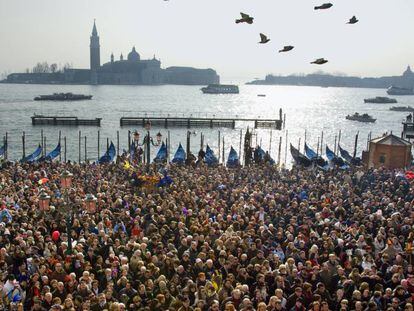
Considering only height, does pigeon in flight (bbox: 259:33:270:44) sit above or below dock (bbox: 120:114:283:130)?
above

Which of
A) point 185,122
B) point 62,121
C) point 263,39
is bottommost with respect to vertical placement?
point 62,121

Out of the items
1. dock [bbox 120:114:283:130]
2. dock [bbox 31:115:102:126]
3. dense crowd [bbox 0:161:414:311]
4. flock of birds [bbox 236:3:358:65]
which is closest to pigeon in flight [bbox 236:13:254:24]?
flock of birds [bbox 236:3:358:65]

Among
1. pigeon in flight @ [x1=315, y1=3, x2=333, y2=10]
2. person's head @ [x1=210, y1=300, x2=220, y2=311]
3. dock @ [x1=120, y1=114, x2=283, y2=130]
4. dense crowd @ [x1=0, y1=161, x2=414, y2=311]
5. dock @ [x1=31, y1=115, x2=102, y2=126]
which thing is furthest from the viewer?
dock @ [x1=120, y1=114, x2=283, y2=130]

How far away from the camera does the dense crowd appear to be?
8.80m

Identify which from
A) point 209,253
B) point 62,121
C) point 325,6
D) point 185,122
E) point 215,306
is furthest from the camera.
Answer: point 185,122

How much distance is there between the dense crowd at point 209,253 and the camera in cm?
880

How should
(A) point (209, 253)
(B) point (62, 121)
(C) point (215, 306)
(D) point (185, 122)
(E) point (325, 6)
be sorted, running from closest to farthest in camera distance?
(C) point (215, 306) → (A) point (209, 253) → (E) point (325, 6) → (B) point (62, 121) → (D) point (185, 122)

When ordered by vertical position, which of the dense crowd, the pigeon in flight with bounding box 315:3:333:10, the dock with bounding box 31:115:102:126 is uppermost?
the pigeon in flight with bounding box 315:3:333:10

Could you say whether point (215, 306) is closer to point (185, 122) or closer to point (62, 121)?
point (185, 122)

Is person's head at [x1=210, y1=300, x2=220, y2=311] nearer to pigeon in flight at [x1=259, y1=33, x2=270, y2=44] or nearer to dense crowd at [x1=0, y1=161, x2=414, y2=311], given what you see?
dense crowd at [x1=0, y1=161, x2=414, y2=311]

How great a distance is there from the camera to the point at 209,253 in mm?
10641

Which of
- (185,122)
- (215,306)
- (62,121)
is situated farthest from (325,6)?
(62,121)

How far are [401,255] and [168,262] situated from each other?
518 cm

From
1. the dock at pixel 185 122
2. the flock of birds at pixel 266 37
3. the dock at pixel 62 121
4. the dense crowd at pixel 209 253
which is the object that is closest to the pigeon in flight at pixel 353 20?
the flock of birds at pixel 266 37
